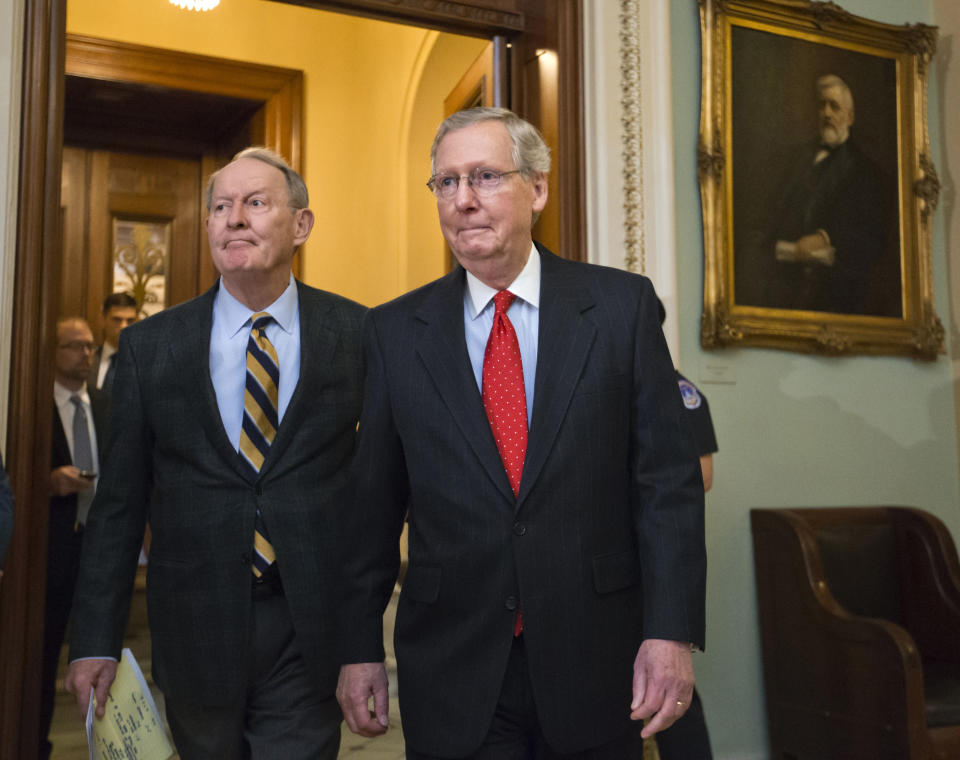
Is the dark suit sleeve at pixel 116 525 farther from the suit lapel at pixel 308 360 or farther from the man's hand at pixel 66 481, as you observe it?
the man's hand at pixel 66 481

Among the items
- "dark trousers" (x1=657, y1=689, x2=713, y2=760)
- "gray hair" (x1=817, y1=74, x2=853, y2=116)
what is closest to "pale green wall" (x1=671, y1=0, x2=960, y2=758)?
"gray hair" (x1=817, y1=74, x2=853, y2=116)

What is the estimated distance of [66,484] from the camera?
3869 mm

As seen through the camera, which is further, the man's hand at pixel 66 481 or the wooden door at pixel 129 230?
the wooden door at pixel 129 230

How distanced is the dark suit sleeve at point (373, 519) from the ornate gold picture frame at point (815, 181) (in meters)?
2.76

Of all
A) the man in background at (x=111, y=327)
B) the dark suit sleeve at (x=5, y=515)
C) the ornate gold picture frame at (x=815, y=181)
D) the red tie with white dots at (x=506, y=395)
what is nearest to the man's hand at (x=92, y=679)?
the dark suit sleeve at (x=5, y=515)

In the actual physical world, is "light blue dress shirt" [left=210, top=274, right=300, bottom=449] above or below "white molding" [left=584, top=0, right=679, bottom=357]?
below

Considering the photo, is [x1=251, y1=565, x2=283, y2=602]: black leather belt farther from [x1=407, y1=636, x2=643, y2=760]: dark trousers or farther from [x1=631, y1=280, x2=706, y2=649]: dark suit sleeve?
[x1=631, y1=280, x2=706, y2=649]: dark suit sleeve

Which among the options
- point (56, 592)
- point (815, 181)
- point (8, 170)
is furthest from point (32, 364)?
point (815, 181)

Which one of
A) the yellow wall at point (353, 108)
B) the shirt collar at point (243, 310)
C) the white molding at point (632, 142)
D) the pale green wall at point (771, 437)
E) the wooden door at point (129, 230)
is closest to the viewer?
the shirt collar at point (243, 310)

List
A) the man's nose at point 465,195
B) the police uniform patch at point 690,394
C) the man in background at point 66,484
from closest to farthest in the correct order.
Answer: the man's nose at point 465,195 < the police uniform patch at point 690,394 < the man in background at point 66,484

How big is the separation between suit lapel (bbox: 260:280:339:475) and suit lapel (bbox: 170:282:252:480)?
0.33 ft

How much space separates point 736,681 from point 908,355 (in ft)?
6.21

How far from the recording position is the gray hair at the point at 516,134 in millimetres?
1968

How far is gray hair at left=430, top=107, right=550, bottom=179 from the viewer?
1.97 meters
